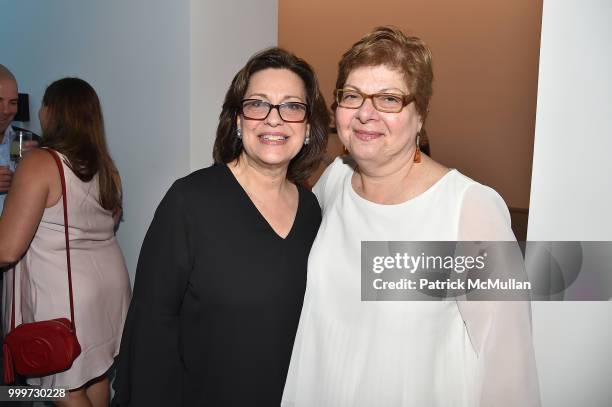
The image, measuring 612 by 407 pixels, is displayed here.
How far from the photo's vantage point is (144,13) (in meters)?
2.74

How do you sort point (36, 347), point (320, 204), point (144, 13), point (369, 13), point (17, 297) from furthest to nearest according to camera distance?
point (369, 13) < point (144, 13) < point (17, 297) < point (36, 347) < point (320, 204)

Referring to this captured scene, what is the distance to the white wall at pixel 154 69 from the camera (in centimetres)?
262

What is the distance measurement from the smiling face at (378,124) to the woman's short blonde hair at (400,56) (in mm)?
20

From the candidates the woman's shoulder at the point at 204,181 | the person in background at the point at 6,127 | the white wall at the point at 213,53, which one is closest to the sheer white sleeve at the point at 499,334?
the woman's shoulder at the point at 204,181

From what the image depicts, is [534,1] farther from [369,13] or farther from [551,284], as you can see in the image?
[551,284]

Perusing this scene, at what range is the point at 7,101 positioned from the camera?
2797 millimetres

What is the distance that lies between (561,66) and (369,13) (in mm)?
5016

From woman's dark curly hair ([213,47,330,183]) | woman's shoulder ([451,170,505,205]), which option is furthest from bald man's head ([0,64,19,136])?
woman's shoulder ([451,170,505,205])

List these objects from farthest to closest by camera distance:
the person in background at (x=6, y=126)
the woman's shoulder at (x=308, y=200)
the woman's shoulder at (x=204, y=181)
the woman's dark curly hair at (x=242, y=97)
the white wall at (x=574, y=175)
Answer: the person in background at (x=6, y=126) → the woman's shoulder at (x=308, y=200) → the woman's dark curly hair at (x=242, y=97) → the woman's shoulder at (x=204, y=181) → the white wall at (x=574, y=175)

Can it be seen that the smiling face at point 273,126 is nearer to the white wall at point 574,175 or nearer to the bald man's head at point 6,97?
the white wall at point 574,175

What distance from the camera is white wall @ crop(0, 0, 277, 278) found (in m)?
2.62

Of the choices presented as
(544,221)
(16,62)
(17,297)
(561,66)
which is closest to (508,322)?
(544,221)

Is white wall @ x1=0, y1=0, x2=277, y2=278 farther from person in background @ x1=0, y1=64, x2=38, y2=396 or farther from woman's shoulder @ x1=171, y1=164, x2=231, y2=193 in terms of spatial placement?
woman's shoulder @ x1=171, y1=164, x2=231, y2=193

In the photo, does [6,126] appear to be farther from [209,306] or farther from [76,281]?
[209,306]
